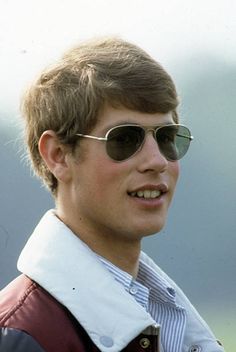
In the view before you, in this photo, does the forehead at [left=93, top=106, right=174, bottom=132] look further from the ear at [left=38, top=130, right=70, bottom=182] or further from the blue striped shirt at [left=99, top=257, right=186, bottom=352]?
the blue striped shirt at [left=99, top=257, right=186, bottom=352]

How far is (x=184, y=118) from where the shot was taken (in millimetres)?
2537

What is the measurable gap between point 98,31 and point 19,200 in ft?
1.73

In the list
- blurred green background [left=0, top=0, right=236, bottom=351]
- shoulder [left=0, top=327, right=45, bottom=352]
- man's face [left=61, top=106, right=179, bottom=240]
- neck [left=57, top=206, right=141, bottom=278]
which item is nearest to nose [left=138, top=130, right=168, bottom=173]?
man's face [left=61, top=106, right=179, bottom=240]

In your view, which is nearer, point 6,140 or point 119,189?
point 119,189

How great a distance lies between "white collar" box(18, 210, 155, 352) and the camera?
5.35 feet

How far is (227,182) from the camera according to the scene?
2525 mm

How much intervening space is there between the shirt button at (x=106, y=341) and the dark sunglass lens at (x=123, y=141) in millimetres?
345

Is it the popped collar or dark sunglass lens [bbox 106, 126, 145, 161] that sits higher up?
dark sunglass lens [bbox 106, 126, 145, 161]

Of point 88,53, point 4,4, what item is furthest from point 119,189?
point 4,4

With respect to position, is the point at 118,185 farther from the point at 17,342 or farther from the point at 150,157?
the point at 17,342

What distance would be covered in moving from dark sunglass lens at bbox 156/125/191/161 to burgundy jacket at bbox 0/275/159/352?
1.23 ft

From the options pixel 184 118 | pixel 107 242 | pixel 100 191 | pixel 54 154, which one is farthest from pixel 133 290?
pixel 184 118

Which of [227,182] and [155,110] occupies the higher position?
[155,110]

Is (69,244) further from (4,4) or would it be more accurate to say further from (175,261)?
(4,4)
